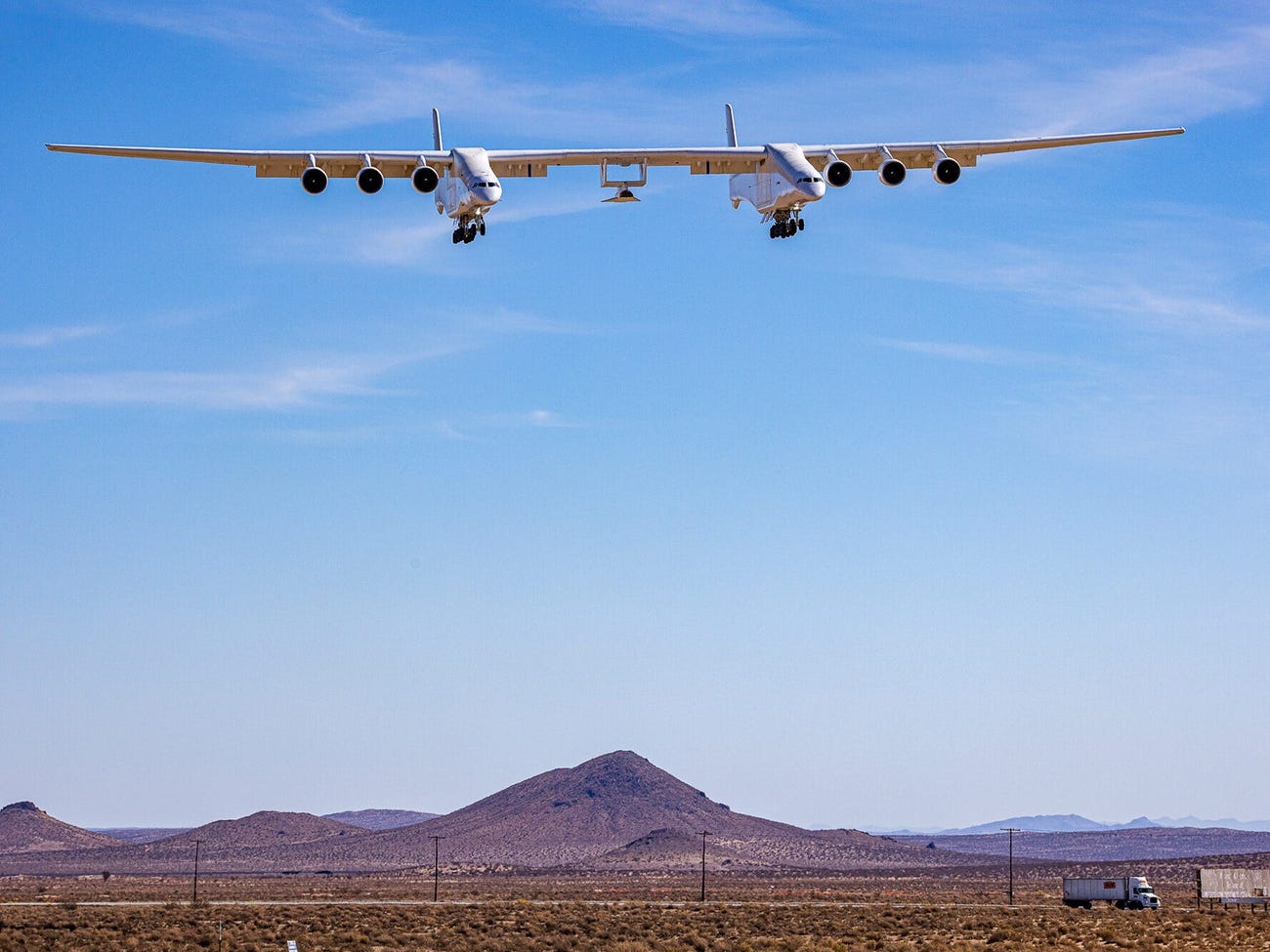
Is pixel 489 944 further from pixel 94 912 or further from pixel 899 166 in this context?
pixel 899 166

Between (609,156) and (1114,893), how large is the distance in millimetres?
55486

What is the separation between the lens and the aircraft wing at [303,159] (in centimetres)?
3903

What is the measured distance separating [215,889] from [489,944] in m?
70.7

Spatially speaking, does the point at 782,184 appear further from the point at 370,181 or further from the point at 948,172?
the point at 370,181

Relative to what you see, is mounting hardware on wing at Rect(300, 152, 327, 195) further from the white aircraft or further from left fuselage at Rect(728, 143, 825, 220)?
left fuselage at Rect(728, 143, 825, 220)

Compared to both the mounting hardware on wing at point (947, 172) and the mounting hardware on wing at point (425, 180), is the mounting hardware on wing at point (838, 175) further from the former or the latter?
the mounting hardware on wing at point (425, 180)

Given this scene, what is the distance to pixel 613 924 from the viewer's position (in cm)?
7231

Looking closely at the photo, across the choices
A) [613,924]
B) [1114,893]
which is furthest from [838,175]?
[1114,893]

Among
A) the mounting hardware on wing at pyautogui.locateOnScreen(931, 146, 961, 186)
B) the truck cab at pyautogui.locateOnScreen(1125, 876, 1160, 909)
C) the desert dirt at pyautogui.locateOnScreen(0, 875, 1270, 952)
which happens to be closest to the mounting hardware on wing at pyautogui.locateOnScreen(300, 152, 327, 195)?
the mounting hardware on wing at pyautogui.locateOnScreen(931, 146, 961, 186)

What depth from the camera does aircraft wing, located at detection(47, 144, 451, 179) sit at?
39.0 meters

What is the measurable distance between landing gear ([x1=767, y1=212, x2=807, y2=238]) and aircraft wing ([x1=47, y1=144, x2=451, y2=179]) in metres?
7.72

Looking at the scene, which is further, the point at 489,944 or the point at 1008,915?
the point at 1008,915

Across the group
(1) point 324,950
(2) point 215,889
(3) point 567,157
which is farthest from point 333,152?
(2) point 215,889

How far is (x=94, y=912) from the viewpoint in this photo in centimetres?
8062
